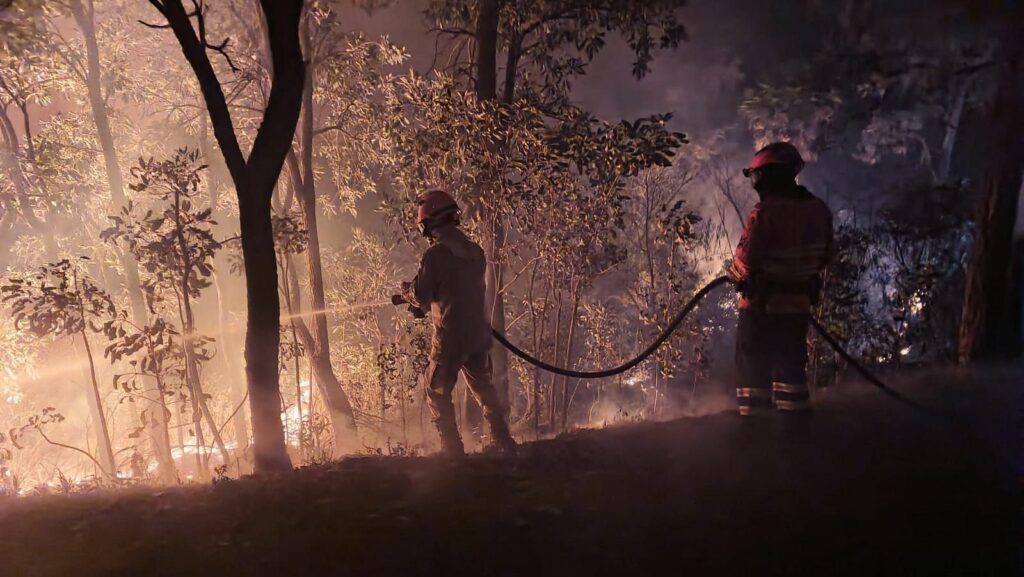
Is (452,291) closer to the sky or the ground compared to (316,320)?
closer to the sky

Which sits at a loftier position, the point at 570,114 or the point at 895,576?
the point at 570,114

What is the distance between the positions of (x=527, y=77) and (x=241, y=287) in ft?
87.2

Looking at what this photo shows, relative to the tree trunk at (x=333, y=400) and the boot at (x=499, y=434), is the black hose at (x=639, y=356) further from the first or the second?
the tree trunk at (x=333, y=400)

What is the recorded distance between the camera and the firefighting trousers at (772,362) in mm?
4281

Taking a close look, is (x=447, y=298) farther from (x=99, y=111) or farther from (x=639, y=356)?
(x=99, y=111)

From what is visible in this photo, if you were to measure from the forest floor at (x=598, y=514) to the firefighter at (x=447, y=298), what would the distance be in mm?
467

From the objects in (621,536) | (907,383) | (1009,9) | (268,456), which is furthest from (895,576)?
(1009,9)

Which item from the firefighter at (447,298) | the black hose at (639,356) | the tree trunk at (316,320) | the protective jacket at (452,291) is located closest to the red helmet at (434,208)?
the firefighter at (447,298)

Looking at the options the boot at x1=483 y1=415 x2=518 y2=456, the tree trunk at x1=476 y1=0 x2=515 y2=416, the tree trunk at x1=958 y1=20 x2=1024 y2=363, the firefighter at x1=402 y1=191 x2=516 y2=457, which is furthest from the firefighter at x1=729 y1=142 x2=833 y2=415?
the tree trunk at x1=958 y1=20 x2=1024 y2=363

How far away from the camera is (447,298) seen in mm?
4551

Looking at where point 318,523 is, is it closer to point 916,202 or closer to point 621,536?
point 621,536

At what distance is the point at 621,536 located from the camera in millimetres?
3000

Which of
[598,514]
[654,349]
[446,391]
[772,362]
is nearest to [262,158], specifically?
[446,391]

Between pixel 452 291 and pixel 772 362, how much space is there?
7.74 feet
